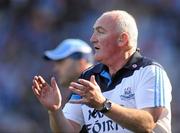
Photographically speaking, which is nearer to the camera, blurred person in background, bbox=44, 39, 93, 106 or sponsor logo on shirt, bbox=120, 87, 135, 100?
sponsor logo on shirt, bbox=120, 87, 135, 100

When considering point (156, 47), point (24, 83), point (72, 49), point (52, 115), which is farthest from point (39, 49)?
point (52, 115)

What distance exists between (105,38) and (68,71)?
2.10 meters

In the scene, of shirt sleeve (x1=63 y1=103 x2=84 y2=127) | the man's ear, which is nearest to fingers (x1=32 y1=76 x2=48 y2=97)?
shirt sleeve (x1=63 y1=103 x2=84 y2=127)

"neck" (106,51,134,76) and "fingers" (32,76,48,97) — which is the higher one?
"neck" (106,51,134,76)

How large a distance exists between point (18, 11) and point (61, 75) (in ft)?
17.4

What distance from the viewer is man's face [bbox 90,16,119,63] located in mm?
6105

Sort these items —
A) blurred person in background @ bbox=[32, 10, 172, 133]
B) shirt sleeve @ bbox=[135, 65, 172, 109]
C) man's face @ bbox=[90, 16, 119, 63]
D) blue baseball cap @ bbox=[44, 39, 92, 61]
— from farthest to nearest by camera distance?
1. blue baseball cap @ bbox=[44, 39, 92, 61]
2. man's face @ bbox=[90, 16, 119, 63]
3. shirt sleeve @ bbox=[135, 65, 172, 109]
4. blurred person in background @ bbox=[32, 10, 172, 133]

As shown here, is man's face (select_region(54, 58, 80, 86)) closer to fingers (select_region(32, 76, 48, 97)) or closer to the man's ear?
the man's ear

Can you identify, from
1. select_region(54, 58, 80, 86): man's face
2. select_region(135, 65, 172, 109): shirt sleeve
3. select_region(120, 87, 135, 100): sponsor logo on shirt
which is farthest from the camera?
select_region(54, 58, 80, 86): man's face

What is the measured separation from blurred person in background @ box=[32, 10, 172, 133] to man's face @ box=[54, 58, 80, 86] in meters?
1.70

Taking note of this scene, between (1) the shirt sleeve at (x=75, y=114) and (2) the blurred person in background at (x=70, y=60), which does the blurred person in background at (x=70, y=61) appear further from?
(1) the shirt sleeve at (x=75, y=114)

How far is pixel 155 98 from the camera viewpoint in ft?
18.9

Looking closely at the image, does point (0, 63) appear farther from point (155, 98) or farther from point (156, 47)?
point (155, 98)

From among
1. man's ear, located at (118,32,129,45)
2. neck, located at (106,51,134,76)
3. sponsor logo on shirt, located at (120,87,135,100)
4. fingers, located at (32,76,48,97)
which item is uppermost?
man's ear, located at (118,32,129,45)
